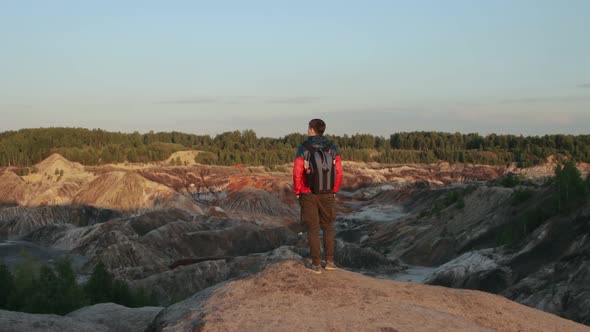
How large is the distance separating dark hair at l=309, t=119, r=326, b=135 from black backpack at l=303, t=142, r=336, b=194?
39 cm

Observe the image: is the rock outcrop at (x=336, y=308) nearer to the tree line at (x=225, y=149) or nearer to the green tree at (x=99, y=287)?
the green tree at (x=99, y=287)

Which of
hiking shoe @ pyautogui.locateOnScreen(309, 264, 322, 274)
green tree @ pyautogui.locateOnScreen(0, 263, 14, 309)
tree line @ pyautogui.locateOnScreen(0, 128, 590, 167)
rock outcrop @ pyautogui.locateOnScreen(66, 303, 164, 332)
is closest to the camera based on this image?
hiking shoe @ pyautogui.locateOnScreen(309, 264, 322, 274)

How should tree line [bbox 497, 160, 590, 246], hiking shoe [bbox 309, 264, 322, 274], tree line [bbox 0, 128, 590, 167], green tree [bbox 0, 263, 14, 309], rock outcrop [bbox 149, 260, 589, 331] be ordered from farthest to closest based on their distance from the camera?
tree line [bbox 0, 128, 590, 167] → tree line [bbox 497, 160, 590, 246] → green tree [bbox 0, 263, 14, 309] → hiking shoe [bbox 309, 264, 322, 274] → rock outcrop [bbox 149, 260, 589, 331]

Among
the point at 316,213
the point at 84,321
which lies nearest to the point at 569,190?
the point at 316,213

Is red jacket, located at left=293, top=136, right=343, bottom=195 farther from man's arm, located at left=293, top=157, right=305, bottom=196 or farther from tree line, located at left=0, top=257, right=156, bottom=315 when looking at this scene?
tree line, located at left=0, top=257, right=156, bottom=315

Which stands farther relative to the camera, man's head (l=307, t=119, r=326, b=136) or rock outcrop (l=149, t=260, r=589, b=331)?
man's head (l=307, t=119, r=326, b=136)

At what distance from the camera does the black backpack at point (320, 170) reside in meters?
14.6

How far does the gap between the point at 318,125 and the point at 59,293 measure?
19547 mm

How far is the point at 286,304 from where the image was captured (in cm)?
1407

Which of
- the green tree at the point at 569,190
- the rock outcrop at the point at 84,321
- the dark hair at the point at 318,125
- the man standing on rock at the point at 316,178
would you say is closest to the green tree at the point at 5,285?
the rock outcrop at the point at 84,321

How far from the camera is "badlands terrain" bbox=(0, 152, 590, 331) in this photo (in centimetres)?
1451

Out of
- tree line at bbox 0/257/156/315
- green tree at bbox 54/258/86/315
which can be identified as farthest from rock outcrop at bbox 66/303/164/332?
tree line at bbox 0/257/156/315

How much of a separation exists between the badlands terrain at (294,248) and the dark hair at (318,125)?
302 centimetres

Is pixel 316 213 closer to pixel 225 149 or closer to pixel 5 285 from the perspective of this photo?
pixel 5 285
